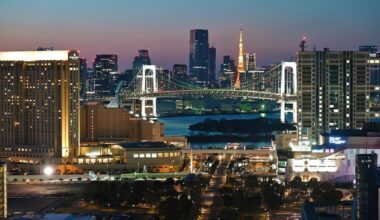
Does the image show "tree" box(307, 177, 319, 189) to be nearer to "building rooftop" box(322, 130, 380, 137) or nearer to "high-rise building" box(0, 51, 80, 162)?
"building rooftop" box(322, 130, 380, 137)

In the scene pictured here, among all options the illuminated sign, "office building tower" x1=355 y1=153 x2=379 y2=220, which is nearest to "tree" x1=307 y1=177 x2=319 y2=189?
the illuminated sign

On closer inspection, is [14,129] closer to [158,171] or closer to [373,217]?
[158,171]

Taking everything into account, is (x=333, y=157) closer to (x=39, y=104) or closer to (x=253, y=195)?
(x=253, y=195)

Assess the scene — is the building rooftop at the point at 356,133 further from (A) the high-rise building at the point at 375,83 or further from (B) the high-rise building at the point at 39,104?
(B) the high-rise building at the point at 39,104

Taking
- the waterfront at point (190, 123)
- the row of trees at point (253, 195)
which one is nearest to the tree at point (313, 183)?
the row of trees at point (253, 195)

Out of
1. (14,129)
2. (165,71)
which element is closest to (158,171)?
(14,129)
